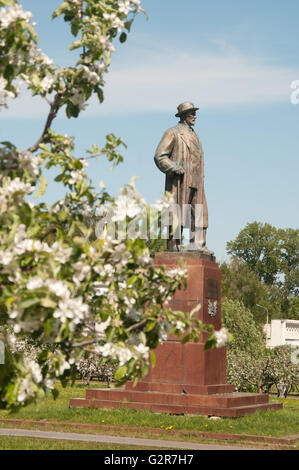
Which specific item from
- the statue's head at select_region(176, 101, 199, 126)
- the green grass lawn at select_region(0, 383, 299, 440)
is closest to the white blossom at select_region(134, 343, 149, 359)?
the green grass lawn at select_region(0, 383, 299, 440)

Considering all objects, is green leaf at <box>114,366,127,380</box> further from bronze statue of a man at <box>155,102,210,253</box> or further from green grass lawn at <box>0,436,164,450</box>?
bronze statue of a man at <box>155,102,210,253</box>

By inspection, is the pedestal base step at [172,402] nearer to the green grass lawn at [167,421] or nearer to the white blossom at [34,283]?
the green grass lawn at [167,421]

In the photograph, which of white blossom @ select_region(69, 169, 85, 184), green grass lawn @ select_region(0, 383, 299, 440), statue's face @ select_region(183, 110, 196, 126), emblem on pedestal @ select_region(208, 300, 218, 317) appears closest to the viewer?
white blossom @ select_region(69, 169, 85, 184)

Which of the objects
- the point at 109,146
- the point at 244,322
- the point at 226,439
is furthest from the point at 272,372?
the point at 109,146

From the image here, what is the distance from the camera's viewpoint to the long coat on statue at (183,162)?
15516 millimetres

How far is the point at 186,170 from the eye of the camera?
15641mm

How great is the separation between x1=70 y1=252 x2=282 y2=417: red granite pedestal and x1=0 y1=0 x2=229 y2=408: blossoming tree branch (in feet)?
25.7

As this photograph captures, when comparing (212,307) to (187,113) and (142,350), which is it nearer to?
(187,113)

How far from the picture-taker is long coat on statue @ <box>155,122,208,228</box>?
50.9 ft

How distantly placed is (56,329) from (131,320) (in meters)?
0.75

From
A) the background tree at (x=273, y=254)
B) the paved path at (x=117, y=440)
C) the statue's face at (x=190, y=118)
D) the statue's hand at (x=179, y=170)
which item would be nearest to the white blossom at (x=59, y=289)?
the paved path at (x=117, y=440)

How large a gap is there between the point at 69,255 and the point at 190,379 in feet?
32.2

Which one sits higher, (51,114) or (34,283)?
(51,114)

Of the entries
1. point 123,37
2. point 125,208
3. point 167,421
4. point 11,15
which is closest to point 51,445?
point 167,421
